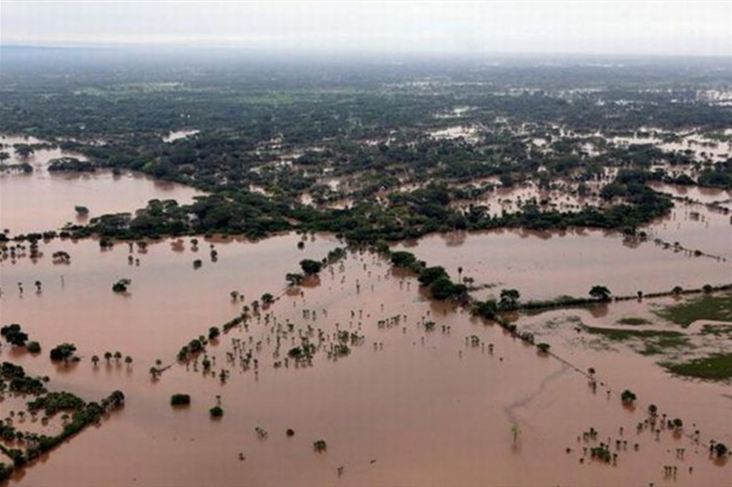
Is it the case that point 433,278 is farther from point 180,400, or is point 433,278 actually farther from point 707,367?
point 180,400

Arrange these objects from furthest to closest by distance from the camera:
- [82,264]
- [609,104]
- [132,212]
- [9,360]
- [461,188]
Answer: [609,104]
[461,188]
[132,212]
[82,264]
[9,360]

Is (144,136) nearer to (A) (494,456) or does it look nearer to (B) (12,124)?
Answer: (B) (12,124)

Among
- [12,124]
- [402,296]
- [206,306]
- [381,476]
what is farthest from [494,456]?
[12,124]

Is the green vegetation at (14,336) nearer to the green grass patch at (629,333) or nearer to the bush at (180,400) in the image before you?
the bush at (180,400)

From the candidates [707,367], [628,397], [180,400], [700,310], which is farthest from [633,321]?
[180,400]

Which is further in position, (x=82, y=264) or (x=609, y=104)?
(x=609, y=104)
